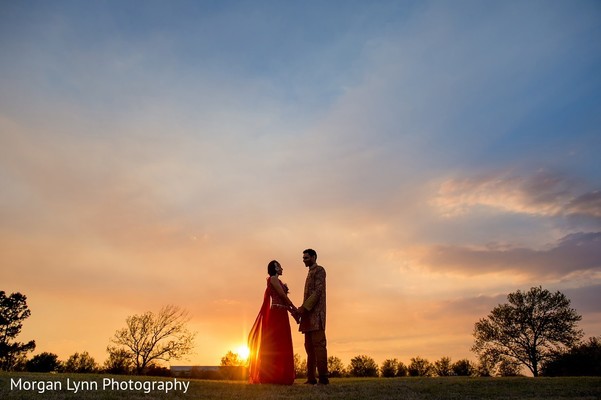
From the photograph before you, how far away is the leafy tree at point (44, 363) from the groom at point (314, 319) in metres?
45.5

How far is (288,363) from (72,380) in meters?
6.38

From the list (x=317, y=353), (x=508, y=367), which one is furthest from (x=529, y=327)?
(x=317, y=353)

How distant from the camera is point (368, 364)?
194 feet

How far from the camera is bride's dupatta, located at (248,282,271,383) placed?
13.9 m

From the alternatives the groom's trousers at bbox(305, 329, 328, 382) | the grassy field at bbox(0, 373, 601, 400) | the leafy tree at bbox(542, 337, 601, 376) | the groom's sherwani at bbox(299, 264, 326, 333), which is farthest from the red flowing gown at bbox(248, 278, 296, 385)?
the leafy tree at bbox(542, 337, 601, 376)

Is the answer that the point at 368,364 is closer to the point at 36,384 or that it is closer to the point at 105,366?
the point at 105,366

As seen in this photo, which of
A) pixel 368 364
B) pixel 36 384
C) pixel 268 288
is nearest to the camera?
pixel 36 384

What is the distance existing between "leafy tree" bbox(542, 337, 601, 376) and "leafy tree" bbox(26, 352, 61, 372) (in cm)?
5558

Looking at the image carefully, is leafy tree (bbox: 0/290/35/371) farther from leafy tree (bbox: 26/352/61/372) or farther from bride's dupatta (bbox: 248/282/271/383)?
bride's dupatta (bbox: 248/282/271/383)

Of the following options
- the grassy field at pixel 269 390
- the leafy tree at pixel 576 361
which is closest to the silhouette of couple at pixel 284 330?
the grassy field at pixel 269 390

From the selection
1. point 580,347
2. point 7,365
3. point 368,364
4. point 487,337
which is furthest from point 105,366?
point 580,347

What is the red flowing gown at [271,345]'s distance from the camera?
13.4 metres

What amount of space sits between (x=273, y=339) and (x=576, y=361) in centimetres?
4698

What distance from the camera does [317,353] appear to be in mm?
13664
